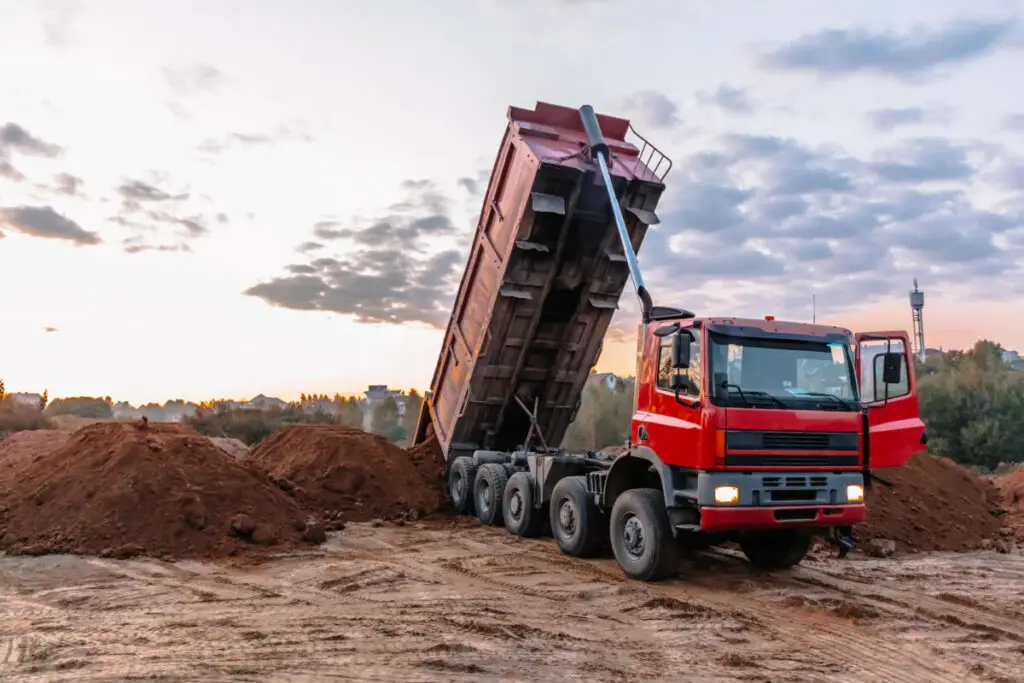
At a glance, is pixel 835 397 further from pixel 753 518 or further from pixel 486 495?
pixel 486 495

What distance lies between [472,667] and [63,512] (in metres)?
7.40

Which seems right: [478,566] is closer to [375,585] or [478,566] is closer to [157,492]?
[375,585]

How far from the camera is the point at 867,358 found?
325 inches

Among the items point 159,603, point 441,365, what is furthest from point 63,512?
point 441,365

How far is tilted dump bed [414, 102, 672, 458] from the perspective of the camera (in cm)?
1070

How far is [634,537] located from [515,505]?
340 cm

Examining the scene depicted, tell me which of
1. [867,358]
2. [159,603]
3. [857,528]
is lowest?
[159,603]

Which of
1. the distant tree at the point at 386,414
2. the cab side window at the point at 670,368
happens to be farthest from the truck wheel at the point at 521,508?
the distant tree at the point at 386,414

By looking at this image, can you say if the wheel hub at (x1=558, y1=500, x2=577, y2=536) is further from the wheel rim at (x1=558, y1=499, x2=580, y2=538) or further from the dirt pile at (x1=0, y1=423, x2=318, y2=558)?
the dirt pile at (x1=0, y1=423, x2=318, y2=558)

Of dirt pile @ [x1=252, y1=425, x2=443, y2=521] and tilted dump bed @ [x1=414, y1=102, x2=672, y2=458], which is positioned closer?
tilted dump bed @ [x1=414, y1=102, x2=672, y2=458]

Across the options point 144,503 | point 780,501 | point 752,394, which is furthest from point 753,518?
point 144,503

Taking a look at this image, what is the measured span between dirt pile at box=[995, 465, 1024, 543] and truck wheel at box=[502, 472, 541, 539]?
6.97 meters

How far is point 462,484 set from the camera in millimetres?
13008

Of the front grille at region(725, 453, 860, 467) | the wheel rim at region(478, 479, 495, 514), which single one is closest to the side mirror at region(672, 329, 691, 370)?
the front grille at region(725, 453, 860, 467)
